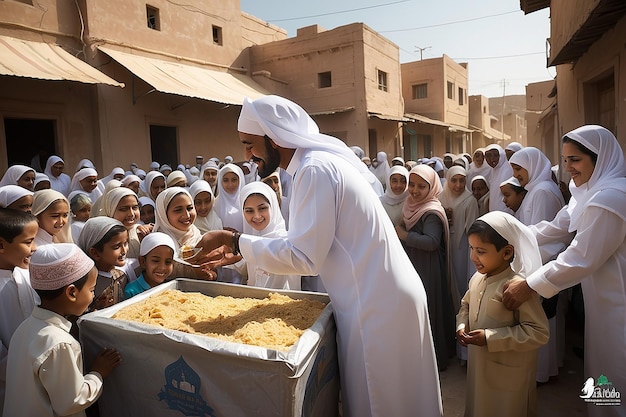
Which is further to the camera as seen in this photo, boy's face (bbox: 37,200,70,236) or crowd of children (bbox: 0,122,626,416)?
boy's face (bbox: 37,200,70,236)

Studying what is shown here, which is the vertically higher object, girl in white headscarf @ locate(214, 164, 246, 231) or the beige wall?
the beige wall

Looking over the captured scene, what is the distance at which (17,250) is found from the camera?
89.3 inches

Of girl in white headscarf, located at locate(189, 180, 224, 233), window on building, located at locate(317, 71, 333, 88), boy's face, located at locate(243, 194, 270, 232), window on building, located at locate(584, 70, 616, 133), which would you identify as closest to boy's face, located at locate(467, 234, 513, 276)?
boy's face, located at locate(243, 194, 270, 232)

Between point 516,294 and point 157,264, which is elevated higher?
point 157,264

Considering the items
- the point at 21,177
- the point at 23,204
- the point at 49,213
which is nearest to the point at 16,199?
the point at 23,204

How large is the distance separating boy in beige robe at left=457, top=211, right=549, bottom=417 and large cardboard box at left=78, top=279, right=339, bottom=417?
92cm

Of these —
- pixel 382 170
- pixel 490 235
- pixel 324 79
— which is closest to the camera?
pixel 490 235

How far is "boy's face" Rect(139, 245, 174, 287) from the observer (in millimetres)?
2748

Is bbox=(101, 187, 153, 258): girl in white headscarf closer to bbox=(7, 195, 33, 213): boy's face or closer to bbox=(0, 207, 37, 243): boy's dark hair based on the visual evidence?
bbox=(7, 195, 33, 213): boy's face

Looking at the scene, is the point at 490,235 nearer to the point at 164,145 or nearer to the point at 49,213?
the point at 49,213

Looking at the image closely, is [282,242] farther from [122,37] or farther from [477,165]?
[122,37]

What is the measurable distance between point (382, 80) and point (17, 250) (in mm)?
17296

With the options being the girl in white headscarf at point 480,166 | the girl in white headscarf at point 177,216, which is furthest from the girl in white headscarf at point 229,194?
the girl in white headscarf at point 480,166

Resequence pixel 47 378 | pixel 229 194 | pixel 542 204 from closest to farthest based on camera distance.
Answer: pixel 47 378 → pixel 542 204 → pixel 229 194
